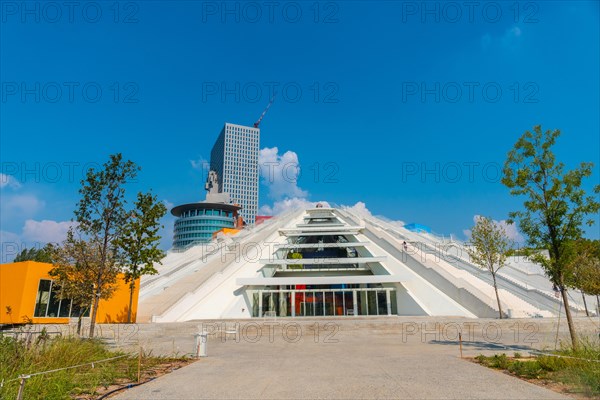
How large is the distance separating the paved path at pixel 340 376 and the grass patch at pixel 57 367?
29.0 inches

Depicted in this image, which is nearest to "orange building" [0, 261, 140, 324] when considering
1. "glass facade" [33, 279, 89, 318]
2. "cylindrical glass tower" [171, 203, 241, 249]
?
"glass facade" [33, 279, 89, 318]

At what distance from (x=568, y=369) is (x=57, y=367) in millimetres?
9756

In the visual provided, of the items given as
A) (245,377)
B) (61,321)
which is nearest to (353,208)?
(61,321)

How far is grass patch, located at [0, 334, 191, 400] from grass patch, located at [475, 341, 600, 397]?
7.91 m

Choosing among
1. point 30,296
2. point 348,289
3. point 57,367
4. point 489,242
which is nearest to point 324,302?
point 348,289

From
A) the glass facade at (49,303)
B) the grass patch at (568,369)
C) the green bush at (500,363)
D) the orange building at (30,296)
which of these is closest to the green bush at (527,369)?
the grass patch at (568,369)

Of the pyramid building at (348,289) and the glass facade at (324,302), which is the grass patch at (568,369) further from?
the glass facade at (324,302)

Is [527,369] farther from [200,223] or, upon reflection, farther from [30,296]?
[200,223]

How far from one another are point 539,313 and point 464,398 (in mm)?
18932

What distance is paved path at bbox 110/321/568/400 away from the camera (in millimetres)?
6297

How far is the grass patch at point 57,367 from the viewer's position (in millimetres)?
5684

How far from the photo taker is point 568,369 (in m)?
7.30

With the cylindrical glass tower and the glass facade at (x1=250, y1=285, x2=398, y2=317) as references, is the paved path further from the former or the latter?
the cylindrical glass tower

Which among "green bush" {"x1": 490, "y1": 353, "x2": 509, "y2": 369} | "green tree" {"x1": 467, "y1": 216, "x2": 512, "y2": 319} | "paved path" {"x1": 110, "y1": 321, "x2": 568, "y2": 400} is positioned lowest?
"paved path" {"x1": 110, "y1": 321, "x2": 568, "y2": 400}
